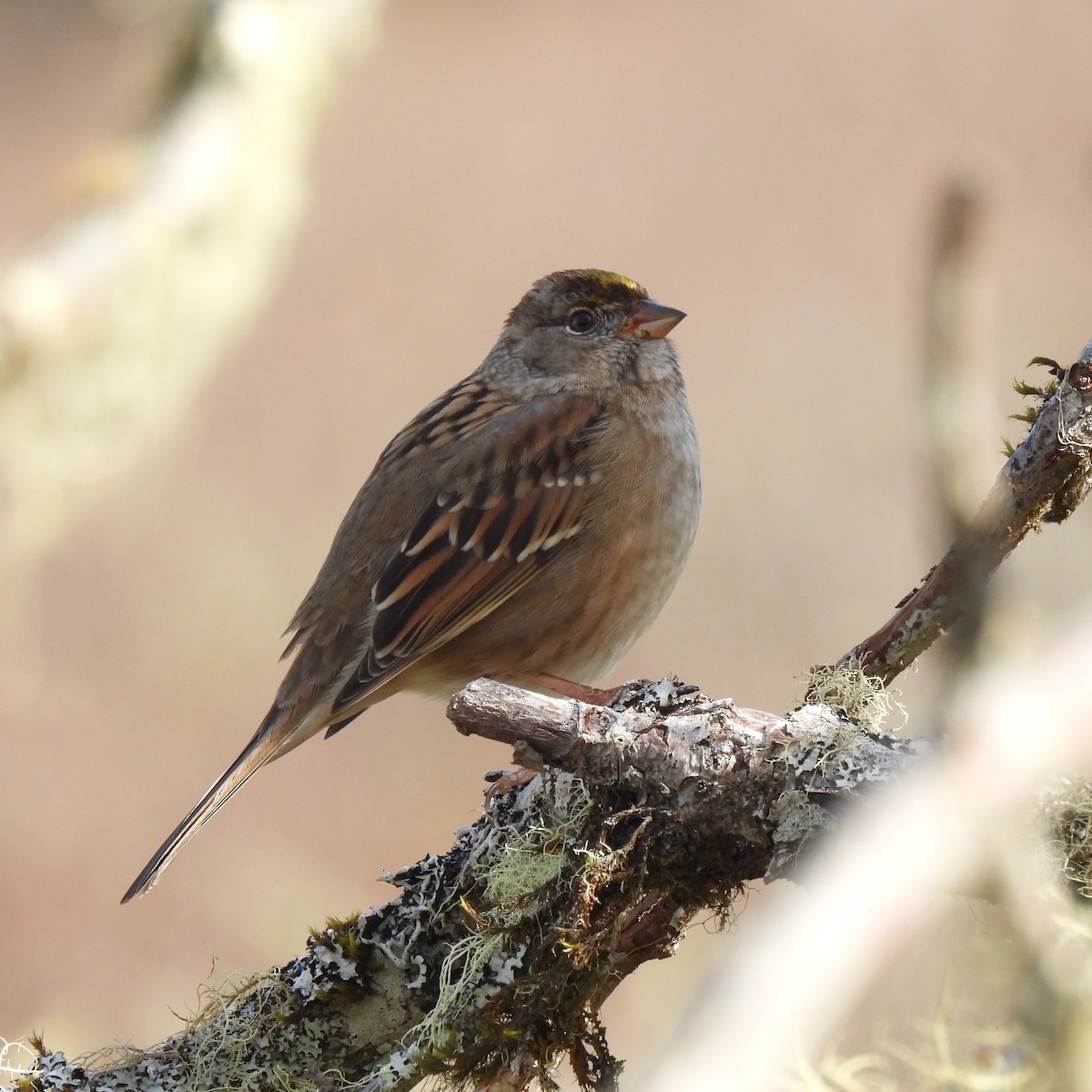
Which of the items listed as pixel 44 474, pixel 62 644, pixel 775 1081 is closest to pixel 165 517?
pixel 62 644

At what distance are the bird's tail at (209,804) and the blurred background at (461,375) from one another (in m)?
0.48

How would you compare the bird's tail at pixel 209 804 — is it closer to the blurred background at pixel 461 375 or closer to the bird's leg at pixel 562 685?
the blurred background at pixel 461 375

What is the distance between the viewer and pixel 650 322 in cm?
423

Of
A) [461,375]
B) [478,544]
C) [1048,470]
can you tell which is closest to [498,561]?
[478,544]

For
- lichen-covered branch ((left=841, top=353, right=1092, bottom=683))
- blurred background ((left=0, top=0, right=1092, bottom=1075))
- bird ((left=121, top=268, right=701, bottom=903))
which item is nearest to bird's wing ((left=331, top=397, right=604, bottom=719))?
bird ((left=121, top=268, right=701, bottom=903))

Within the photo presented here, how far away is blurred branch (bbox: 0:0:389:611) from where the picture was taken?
3824 mm

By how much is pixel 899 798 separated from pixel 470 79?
404 inches

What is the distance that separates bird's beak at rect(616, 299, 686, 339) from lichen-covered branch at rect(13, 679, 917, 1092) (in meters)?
2.05

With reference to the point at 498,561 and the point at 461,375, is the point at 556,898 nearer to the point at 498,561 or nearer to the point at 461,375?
the point at 498,561

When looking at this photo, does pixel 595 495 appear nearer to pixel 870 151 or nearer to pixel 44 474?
pixel 44 474

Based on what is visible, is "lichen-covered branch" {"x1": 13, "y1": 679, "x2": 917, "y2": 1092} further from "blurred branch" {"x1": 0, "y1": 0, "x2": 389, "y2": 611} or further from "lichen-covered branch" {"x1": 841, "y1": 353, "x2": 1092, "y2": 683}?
"blurred branch" {"x1": 0, "y1": 0, "x2": 389, "y2": 611}

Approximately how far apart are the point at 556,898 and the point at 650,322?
244 centimetres

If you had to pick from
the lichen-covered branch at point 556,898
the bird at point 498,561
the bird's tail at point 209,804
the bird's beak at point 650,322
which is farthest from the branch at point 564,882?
the bird's beak at point 650,322

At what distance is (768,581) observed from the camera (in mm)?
6840
